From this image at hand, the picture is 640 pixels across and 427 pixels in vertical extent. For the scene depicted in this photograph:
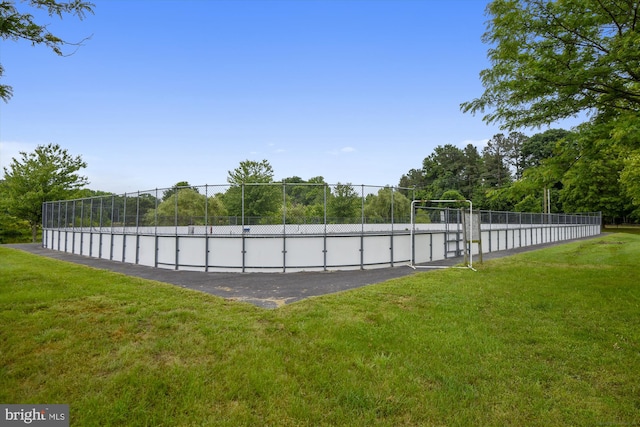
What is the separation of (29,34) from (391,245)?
10264 millimetres

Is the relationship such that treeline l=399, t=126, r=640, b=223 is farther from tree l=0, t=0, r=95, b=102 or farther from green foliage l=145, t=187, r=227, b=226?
tree l=0, t=0, r=95, b=102

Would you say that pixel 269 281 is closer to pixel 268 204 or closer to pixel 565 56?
pixel 268 204

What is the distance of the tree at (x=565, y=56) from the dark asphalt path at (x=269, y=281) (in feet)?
18.3

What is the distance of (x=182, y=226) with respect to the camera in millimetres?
11625

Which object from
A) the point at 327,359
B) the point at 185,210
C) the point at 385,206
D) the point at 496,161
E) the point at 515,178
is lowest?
the point at 327,359

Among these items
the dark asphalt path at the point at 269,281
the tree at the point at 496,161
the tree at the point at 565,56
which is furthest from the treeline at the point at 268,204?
the tree at the point at 496,161

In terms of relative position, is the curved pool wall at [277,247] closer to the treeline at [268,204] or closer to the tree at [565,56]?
the treeline at [268,204]

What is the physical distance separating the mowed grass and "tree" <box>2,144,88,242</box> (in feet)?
77.1

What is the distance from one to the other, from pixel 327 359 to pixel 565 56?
693 cm

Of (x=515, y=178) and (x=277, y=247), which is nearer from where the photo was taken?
(x=277, y=247)

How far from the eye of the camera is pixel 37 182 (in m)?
24.1

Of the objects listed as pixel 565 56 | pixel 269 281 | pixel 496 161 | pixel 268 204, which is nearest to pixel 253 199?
pixel 268 204

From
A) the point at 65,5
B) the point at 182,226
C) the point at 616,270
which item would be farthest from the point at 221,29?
the point at 616,270

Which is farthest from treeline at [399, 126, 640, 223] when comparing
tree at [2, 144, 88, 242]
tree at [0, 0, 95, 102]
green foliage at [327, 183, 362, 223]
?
tree at [2, 144, 88, 242]
